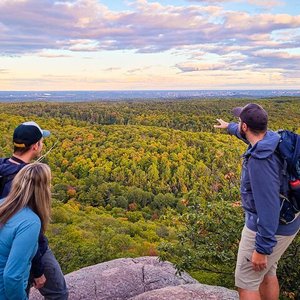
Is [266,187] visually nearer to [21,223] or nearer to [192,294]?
[21,223]

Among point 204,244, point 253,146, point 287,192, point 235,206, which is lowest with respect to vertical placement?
point 204,244

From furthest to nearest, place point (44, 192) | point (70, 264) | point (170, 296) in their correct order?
point (70, 264), point (170, 296), point (44, 192)

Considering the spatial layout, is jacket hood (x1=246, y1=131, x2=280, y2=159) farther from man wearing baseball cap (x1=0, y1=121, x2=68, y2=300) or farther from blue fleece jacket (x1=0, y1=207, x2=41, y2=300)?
man wearing baseball cap (x1=0, y1=121, x2=68, y2=300)

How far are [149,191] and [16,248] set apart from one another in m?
59.0

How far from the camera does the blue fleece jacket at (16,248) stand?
2.97 m

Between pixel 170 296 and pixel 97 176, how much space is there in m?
57.0

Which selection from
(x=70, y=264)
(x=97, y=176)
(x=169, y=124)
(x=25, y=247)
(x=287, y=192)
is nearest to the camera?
(x=25, y=247)

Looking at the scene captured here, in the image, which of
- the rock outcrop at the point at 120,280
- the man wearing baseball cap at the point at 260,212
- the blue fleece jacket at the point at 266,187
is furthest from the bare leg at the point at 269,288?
the rock outcrop at the point at 120,280

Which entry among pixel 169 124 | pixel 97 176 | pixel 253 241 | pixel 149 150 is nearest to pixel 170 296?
pixel 253 241

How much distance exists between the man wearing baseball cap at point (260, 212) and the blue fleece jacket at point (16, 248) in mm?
1780

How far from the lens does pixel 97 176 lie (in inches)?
2440

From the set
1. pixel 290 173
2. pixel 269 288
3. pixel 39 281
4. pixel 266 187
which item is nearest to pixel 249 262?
pixel 269 288

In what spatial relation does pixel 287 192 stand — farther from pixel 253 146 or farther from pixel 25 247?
pixel 25 247

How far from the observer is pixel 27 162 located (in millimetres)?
3945
